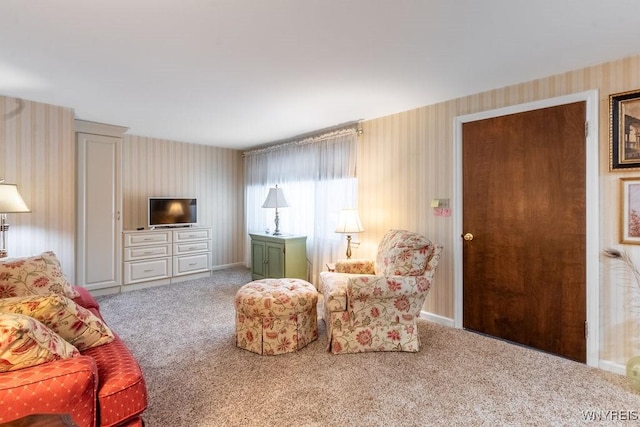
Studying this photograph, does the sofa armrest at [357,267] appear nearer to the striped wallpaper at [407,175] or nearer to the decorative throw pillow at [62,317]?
the striped wallpaper at [407,175]

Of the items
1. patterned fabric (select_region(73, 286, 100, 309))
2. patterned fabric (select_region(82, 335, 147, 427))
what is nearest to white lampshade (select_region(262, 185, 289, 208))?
patterned fabric (select_region(73, 286, 100, 309))

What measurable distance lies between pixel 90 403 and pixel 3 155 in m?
3.17

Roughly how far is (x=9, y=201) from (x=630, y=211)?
189 inches

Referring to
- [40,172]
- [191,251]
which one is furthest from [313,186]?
[40,172]

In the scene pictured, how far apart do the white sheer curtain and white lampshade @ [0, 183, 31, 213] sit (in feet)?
10.0

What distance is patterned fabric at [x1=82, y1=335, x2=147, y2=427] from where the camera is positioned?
3.95ft

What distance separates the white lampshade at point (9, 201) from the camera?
2.57m

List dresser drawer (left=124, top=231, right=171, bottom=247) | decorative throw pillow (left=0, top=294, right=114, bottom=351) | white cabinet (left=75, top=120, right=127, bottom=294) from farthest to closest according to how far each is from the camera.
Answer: dresser drawer (left=124, top=231, right=171, bottom=247), white cabinet (left=75, top=120, right=127, bottom=294), decorative throw pillow (left=0, top=294, right=114, bottom=351)

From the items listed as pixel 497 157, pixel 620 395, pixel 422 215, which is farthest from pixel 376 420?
pixel 497 157

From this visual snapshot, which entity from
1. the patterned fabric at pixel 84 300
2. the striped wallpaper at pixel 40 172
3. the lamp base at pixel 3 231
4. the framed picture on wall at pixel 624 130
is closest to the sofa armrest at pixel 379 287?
the framed picture on wall at pixel 624 130

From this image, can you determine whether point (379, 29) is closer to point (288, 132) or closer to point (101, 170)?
point (288, 132)

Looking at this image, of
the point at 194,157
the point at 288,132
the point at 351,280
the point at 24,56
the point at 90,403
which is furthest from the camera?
the point at 194,157

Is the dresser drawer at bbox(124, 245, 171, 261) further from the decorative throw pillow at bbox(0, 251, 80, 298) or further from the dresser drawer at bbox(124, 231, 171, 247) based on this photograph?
the decorative throw pillow at bbox(0, 251, 80, 298)

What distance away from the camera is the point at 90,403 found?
1.16 metres
